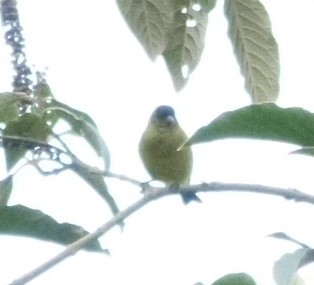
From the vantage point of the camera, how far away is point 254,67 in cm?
104

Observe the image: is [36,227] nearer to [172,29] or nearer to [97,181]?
[97,181]

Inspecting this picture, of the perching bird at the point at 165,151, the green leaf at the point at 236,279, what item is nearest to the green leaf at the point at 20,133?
the green leaf at the point at 236,279

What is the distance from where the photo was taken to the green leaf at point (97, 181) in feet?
3.45

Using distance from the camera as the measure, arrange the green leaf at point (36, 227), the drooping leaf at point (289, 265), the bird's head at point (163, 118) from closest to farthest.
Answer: the drooping leaf at point (289, 265) < the green leaf at point (36, 227) < the bird's head at point (163, 118)

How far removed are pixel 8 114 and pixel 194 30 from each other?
28 cm

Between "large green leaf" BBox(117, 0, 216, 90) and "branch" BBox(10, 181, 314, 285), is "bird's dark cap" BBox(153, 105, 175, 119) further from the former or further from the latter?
"branch" BBox(10, 181, 314, 285)

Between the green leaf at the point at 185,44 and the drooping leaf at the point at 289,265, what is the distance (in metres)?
0.38

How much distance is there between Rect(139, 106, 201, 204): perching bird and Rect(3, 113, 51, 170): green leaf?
1.15 meters

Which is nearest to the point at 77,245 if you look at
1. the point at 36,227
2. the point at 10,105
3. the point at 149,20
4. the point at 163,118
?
the point at 36,227

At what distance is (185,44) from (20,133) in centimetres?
24

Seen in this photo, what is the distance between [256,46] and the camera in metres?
1.05

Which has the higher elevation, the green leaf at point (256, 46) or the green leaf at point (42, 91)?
the green leaf at point (42, 91)

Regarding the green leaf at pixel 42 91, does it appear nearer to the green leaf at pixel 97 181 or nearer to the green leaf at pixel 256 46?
the green leaf at pixel 97 181

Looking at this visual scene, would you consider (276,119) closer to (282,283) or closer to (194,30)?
(282,283)
